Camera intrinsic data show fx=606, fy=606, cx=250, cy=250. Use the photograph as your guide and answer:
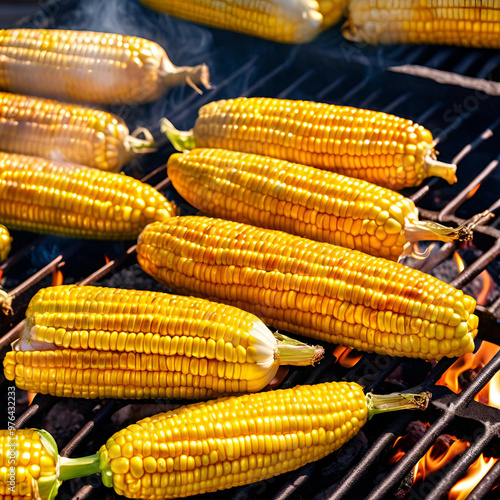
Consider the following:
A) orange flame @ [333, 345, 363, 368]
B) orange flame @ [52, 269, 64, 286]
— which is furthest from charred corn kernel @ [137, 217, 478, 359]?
orange flame @ [52, 269, 64, 286]

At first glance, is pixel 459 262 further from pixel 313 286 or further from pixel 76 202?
pixel 76 202

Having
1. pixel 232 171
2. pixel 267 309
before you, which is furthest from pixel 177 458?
pixel 232 171

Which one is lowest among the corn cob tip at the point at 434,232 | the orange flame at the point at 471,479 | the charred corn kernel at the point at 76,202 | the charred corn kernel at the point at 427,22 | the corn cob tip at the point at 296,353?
the charred corn kernel at the point at 76,202

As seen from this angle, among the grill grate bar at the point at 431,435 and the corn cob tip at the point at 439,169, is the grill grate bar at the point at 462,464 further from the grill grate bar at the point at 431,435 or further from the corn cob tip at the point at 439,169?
the corn cob tip at the point at 439,169

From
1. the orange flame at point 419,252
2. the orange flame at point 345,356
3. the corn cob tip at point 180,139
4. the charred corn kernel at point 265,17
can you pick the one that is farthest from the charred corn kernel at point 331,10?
the orange flame at point 345,356

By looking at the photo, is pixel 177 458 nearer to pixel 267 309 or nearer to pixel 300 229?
pixel 267 309

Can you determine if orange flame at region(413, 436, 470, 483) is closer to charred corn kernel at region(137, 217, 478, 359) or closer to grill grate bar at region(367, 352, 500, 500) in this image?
grill grate bar at region(367, 352, 500, 500)
